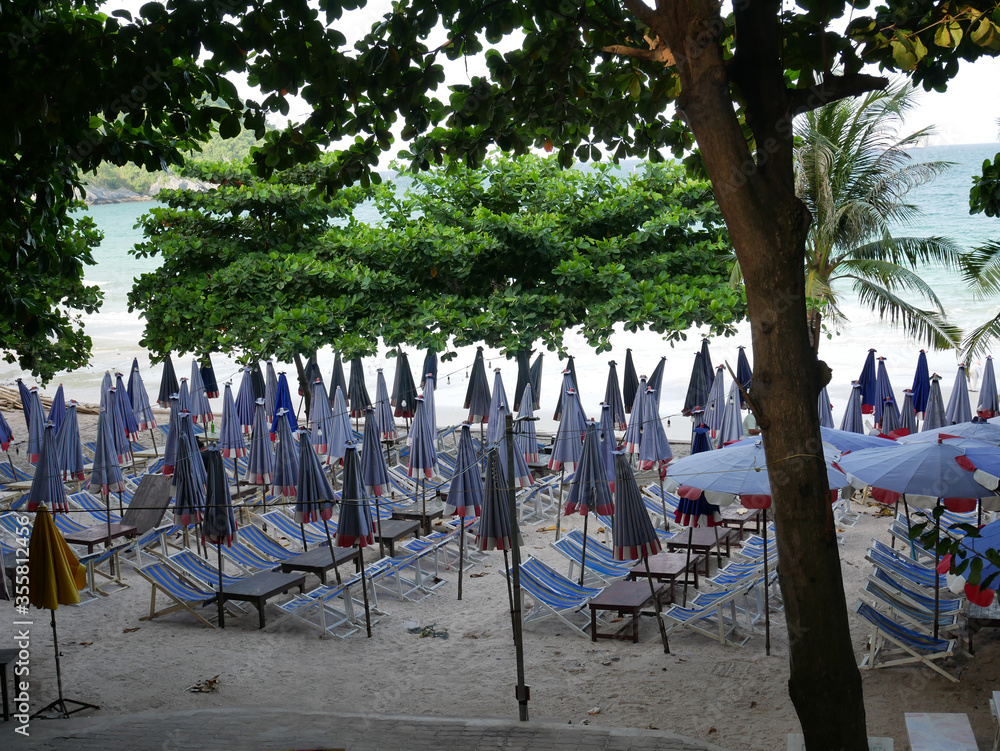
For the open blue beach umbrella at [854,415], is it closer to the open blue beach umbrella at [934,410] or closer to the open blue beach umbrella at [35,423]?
the open blue beach umbrella at [934,410]

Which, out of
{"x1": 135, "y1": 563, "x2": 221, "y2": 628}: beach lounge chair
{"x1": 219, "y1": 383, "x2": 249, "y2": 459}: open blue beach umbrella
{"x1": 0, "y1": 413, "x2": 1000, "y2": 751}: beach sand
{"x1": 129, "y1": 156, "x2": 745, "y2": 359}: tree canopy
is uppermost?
{"x1": 129, "y1": 156, "x2": 745, "y2": 359}: tree canopy

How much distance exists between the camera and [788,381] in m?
4.67

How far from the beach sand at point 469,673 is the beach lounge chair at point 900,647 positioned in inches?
4.7

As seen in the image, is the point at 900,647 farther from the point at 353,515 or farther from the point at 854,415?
the point at 353,515

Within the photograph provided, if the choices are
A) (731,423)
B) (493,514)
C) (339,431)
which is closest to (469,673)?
(493,514)

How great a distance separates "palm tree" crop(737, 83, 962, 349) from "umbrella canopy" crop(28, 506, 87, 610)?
12.9m

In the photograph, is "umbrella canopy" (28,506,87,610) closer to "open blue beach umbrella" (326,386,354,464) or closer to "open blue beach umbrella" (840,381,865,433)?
"open blue beach umbrella" (326,386,354,464)

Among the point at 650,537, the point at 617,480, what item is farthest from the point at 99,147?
the point at 650,537

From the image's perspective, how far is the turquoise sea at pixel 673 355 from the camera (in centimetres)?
2917

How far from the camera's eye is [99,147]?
5.75 meters

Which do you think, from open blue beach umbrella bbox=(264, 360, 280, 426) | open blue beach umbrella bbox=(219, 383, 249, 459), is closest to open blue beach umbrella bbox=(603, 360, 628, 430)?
open blue beach umbrella bbox=(264, 360, 280, 426)

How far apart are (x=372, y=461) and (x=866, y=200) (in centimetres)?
1103

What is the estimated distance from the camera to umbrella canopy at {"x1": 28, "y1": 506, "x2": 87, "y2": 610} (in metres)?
7.04

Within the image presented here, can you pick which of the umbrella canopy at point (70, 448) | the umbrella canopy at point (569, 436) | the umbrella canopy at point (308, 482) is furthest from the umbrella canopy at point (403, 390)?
the umbrella canopy at point (308, 482)
